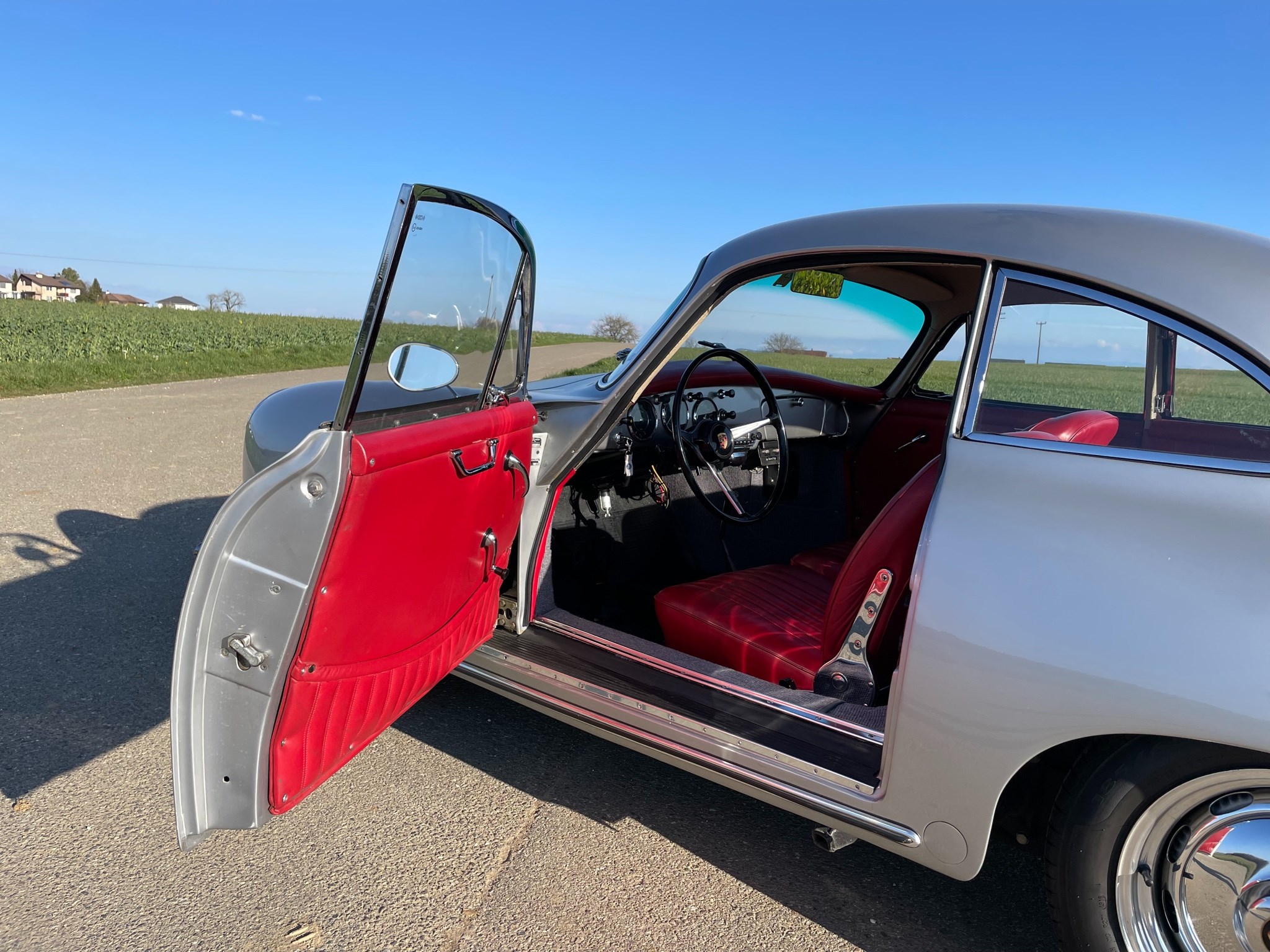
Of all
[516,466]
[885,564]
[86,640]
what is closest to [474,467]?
[516,466]

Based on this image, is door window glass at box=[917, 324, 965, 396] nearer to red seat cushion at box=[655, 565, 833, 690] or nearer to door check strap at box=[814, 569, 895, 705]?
red seat cushion at box=[655, 565, 833, 690]

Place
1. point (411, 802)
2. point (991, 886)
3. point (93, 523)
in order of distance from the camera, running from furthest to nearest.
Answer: point (93, 523) < point (411, 802) < point (991, 886)

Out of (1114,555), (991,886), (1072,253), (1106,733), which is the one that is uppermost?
(1072,253)

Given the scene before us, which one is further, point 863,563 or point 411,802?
point 411,802

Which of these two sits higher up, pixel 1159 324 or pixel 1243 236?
pixel 1243 236

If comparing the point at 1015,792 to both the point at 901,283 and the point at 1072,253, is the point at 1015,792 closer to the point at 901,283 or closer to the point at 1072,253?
the point at 1072,253

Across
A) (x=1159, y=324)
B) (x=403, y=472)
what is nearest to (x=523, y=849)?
(x=403, y=472)

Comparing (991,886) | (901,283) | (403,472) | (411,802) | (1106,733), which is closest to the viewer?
(1106,733)

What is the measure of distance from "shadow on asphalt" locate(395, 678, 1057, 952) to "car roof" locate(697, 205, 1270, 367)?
1.45 metres

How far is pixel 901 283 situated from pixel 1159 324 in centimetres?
189

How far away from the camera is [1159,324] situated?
1798mm

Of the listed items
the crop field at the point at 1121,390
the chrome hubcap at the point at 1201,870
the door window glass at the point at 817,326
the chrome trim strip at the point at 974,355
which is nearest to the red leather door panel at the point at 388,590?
the door window glass at the point at 817,326

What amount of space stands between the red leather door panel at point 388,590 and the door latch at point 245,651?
0.23ft

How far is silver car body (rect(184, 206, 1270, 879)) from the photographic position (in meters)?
1.58
